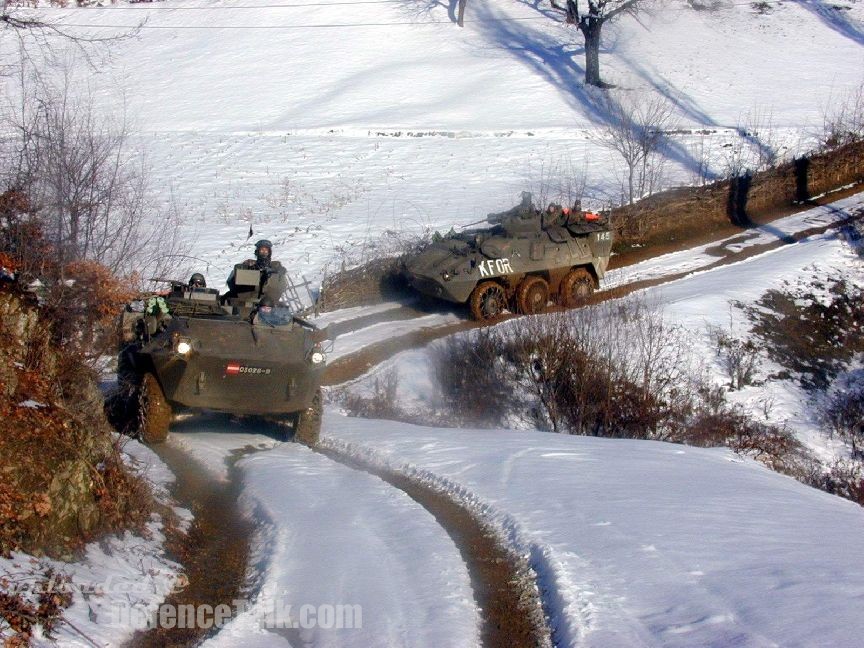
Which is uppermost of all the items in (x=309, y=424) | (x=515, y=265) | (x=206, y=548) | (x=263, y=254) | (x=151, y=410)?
Result: (x=515, y=265)

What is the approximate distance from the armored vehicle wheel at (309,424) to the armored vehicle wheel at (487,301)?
881cm

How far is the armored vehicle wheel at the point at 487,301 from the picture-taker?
20.8m

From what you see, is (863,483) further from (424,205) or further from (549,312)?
(424,205)

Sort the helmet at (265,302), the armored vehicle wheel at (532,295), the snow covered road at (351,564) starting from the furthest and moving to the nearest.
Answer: the armored vehicle wheel at (532,295) → the helmet at (265,302) → the snow covered road at (351,564)

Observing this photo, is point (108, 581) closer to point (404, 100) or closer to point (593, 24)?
point (404, 100)

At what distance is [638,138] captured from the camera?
3162 cm

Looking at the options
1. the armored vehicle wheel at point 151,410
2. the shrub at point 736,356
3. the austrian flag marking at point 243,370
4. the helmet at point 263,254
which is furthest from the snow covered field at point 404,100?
the austrian flag marking at point 243,370

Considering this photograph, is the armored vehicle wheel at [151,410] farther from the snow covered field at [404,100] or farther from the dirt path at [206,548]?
the snow covered field at [404,100]

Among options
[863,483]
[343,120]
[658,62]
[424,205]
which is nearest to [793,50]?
[658,62]

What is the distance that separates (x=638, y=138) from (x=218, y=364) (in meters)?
22.7

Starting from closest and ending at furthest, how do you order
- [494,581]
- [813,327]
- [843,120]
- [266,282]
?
[494,581]
[266,282]
[813,327]
[843,120]

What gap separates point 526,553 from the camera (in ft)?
25.2

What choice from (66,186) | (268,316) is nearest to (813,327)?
(268,316)

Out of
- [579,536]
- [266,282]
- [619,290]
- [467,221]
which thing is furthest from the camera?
Result: [467,221]
